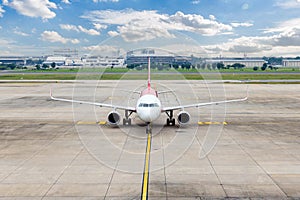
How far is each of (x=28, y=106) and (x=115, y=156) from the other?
25.8 metres

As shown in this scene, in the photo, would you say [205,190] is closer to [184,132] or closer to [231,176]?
[231,176]

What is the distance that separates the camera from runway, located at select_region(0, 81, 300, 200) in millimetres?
12422

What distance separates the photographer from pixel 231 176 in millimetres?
14016

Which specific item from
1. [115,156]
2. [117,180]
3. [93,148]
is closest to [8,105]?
[93,148]

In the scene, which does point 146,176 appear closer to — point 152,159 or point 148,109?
point 152,159

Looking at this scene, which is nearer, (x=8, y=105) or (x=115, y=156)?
(x=115, y=156)

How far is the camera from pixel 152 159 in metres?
16.6

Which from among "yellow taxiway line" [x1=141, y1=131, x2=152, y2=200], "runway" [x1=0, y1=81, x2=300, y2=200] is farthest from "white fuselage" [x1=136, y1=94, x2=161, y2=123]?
"yellow taxiway line" [x1=141, y1=131, x2=152, y2=200]

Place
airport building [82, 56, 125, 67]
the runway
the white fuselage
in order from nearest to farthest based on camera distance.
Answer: the runway
the white fuselage
airport building [82, 56, 125, 67]

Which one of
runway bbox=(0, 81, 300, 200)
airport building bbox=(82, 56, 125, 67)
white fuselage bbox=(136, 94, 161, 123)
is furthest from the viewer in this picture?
airport building bbox=(82, 56, 125, 67)

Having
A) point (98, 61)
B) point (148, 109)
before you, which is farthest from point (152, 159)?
point (98, 61)

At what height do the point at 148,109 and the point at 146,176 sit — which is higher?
the point at 148,109

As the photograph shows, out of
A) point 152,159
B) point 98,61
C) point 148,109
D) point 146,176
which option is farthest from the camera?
point 98,61

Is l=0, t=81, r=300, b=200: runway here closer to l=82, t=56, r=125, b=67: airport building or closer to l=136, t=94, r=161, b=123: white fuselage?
l=136, t=94, r=161, b=123: white fuselage
